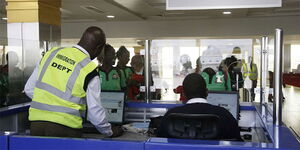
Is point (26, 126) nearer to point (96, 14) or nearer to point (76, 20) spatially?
→ point (96, 14)

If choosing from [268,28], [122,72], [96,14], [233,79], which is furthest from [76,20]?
[233,79]

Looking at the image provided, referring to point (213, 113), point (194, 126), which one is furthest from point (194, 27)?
point (194, 126)

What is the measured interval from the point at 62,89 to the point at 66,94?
4cm

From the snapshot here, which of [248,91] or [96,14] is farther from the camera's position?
[96,14]

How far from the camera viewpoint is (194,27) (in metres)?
10.7

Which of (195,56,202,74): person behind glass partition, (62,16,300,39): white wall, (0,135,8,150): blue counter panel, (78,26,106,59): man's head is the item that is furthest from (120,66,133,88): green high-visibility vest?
(62,16,300,39): white wall

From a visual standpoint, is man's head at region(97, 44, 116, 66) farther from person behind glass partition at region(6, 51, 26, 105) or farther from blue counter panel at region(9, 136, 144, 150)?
blue counter panel at region(9, 136, 144, 150)

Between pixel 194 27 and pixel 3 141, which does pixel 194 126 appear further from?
pixel 194 27

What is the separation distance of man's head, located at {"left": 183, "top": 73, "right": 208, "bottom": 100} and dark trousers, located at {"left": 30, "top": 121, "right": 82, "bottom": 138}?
2.53 feet

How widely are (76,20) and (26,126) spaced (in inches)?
316

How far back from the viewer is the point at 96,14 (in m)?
9.34

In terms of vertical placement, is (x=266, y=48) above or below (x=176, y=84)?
above

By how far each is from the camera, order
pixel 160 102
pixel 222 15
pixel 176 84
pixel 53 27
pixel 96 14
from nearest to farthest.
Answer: pixel 160 102 → pixel 176 84 → pixel 53 27 → pixel 96 14 → pixel 222 15

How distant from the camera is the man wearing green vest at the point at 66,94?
7.06 feet
